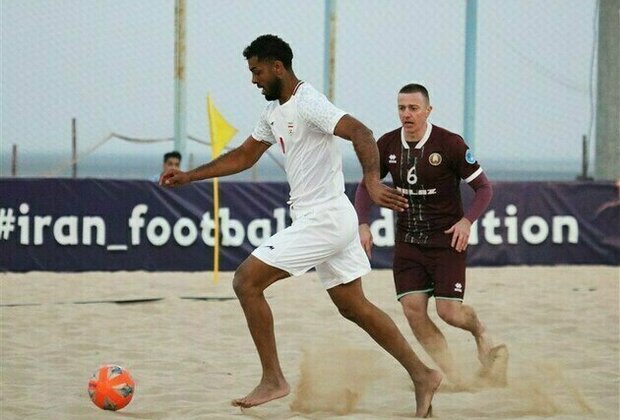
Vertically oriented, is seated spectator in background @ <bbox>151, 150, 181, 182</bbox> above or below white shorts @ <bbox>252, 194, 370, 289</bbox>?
above

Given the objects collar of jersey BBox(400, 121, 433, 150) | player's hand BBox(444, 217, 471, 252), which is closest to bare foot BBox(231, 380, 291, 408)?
player's hand BBox(444, 217, 471, 252)

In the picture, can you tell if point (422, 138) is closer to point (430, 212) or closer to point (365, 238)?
point (430, 212)

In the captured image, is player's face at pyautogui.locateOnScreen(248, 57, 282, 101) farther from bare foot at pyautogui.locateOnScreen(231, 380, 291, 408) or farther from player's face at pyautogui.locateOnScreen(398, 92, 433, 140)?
bare foot at pyautogui.locateOnScreen(231, 380, 291, 408)

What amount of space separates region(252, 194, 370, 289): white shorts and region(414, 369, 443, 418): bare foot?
1.92 ft

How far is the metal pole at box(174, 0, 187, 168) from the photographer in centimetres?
1295

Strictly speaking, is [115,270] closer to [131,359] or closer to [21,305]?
[21,305]

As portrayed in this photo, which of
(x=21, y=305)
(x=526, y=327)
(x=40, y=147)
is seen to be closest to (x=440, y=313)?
(x=526, y=327)

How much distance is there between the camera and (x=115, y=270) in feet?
39.4

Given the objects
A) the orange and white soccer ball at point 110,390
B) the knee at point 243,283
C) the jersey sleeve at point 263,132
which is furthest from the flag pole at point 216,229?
the knee at point 243,283

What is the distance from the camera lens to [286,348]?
307 inches

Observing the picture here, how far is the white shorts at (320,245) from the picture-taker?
5375 millimetres

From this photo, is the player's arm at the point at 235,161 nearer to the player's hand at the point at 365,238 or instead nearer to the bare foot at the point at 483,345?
the player's hand at the point at 365,238

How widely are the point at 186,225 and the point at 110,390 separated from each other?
6756 millimetres

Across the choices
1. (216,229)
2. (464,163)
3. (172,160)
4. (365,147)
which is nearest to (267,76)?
(365,147)
